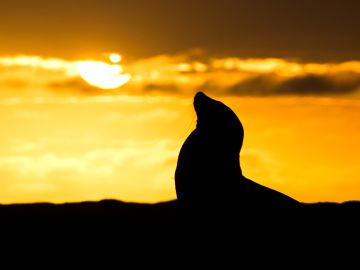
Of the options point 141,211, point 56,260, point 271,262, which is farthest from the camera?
point 141,211

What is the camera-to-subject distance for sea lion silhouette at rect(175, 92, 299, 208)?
20.1 meters

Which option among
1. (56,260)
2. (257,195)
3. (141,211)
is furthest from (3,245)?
(257,195)

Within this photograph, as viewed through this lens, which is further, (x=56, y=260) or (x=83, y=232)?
(x=83, y=232)

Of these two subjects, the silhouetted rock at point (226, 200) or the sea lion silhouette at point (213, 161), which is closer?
the silhouetted rock at point (226, 200)

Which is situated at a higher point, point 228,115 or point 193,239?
point 228,115

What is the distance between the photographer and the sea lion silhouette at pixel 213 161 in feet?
66.0

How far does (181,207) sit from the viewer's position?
20.4 metres

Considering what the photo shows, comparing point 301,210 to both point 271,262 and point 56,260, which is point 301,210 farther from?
point 56,260

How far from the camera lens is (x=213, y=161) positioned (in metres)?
20.4

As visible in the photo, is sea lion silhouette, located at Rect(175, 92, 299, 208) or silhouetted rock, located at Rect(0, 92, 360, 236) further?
sea lion silhouette, located at Rect(175, 92, 299, 208)

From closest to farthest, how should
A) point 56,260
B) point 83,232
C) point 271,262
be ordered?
point 271,262 < point 56,260 < point 83,232

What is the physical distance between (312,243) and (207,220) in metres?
1.69

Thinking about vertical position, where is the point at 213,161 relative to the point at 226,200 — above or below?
above

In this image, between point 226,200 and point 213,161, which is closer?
point 226,200
